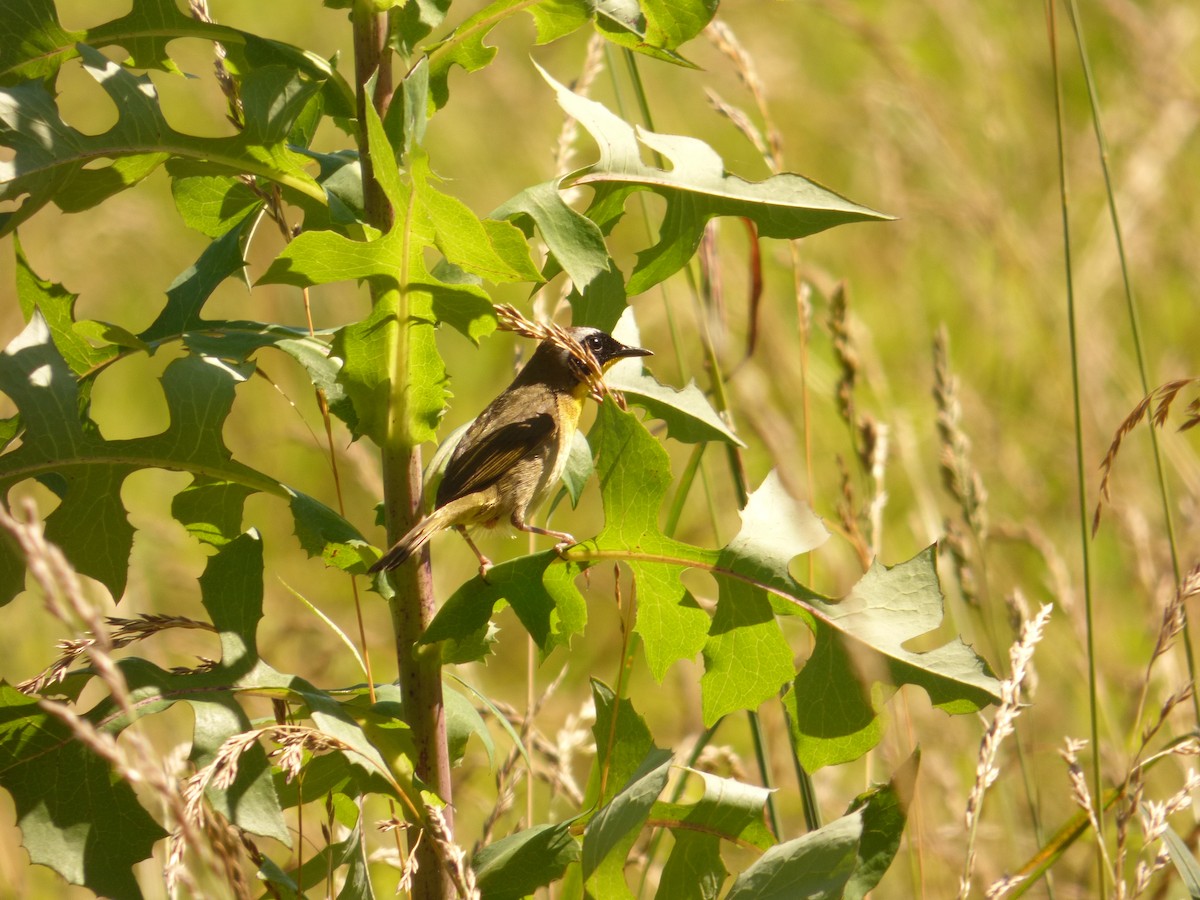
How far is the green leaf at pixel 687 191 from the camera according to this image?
207 centimetres

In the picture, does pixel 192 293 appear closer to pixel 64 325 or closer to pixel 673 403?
pixel 64 325

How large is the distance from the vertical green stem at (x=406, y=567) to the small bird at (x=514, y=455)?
444 millimetres

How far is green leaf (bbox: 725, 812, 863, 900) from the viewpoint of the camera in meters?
1.89

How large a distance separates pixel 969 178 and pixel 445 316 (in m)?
4.13

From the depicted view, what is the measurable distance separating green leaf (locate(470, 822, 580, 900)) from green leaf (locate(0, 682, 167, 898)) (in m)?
0.59

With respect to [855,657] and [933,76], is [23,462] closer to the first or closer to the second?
[855,657]

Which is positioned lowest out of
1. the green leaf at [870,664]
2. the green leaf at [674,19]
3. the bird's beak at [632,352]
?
the green leaf at [870,664]

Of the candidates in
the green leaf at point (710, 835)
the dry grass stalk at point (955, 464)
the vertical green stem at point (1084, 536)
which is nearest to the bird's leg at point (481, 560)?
the green leaf at point (710, 835)

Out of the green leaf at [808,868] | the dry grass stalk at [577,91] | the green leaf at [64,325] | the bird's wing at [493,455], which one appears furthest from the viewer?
the dry grass stalk at [577,91]

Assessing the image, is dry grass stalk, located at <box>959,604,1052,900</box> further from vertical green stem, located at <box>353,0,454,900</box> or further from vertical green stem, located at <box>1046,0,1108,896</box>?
vertical green stem, located at <box>353,0,454,900</box>

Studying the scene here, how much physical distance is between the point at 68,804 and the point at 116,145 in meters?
1.09

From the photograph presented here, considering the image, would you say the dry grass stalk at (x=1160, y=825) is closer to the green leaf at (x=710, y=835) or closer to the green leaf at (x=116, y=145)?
the green leaf at (x=710, y=835)

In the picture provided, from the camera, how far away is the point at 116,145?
195 cm

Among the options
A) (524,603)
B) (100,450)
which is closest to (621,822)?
(524,603)
